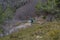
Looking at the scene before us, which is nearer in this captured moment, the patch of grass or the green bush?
A: the patch of grass

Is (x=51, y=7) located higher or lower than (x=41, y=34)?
higher

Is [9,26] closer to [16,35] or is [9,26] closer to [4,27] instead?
[4,27]

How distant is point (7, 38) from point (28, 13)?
4127 millimetres

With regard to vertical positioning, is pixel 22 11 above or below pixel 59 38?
below

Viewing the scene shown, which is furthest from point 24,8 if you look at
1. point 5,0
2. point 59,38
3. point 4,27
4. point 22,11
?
point 59,38

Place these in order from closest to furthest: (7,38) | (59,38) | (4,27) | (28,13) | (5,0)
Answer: (59,38), (7,38), (4,27), (5,0), (28,13)

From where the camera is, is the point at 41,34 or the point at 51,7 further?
the point at 51,7

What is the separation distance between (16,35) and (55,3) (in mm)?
2578

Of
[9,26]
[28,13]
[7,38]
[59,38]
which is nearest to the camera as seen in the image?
[59,38]

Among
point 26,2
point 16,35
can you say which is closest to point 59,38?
point 16,35

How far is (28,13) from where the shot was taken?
953 cm

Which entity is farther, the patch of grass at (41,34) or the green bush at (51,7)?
the green bush at (51,7)

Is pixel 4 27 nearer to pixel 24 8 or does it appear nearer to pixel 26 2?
pixel 24 8

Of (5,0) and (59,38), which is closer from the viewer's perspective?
(59,38)
